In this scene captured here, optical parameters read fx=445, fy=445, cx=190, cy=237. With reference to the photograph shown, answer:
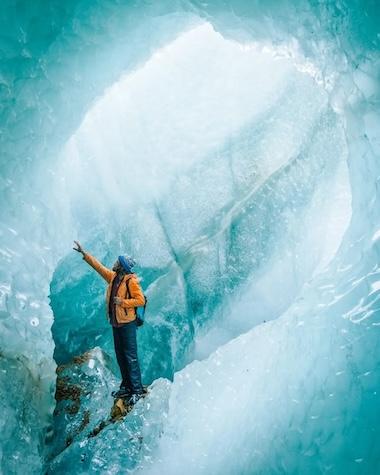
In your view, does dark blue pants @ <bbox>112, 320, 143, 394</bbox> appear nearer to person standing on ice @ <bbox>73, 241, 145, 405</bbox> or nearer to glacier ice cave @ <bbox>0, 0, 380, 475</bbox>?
person standing on ice @ <bbox>73, 241, 145, 405</bbox>

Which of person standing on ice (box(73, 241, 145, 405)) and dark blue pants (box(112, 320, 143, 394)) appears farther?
dark blue pants (box(112, 320, 143, 394))

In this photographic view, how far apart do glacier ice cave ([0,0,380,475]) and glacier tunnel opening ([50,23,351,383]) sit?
0.08 ft

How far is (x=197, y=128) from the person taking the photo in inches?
254


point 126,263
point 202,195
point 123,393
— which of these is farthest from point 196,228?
point 123,393

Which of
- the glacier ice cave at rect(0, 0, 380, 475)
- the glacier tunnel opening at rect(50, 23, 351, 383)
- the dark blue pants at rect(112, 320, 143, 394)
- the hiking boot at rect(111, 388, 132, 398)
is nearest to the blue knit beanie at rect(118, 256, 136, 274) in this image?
the dark blue pants at rect(112, 320, 143, 394)

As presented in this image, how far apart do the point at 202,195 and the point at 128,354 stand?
9.20ft

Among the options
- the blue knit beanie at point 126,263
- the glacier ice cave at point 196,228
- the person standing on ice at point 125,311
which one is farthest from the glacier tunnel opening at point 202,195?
the blue knit beanie at point 126,263

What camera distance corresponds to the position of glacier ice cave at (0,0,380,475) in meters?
3.79

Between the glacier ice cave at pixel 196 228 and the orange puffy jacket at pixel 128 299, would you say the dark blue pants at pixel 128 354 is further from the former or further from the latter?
the glacier ice cave at pixel 196 228

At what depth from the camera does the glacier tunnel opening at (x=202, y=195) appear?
604 cm

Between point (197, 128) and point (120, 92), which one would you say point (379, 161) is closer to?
point (197, 128)

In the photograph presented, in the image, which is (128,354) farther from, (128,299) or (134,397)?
(128,299)

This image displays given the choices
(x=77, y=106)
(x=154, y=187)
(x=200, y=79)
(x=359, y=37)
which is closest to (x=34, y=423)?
(x=77, y=106)

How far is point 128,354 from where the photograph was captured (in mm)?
4320
